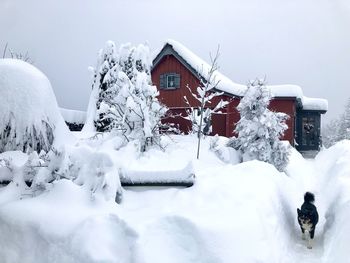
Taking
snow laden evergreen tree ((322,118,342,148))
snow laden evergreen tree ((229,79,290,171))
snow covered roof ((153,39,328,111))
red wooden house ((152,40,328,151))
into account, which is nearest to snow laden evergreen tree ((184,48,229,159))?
snow covered roof ((153,39,328,111))

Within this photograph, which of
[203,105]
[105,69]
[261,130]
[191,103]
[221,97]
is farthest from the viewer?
[191,103]

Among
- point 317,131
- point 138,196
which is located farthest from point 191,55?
point 138,196

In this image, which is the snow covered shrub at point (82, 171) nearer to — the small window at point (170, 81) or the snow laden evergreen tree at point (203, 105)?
the snow laden evergreen tree at point (203, 105)

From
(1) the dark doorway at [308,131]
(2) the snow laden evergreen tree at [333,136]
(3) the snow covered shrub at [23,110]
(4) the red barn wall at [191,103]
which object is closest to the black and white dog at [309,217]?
(3) the snow covered shrub at [23,110]

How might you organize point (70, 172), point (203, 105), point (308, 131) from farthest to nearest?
point (308, 131) < point (203, 105) < point (70, 172)

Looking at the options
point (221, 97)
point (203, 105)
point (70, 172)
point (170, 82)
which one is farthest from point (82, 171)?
point (170, 82)

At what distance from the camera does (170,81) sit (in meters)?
25.9

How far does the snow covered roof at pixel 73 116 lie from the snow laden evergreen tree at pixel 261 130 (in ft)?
37.6

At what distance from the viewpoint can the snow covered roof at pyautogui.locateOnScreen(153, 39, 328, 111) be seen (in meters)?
23.0

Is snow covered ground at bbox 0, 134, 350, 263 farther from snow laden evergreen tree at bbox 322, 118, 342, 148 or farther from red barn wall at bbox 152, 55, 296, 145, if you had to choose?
snow laden evergreen tree at bbox 322, 118, 342, 148

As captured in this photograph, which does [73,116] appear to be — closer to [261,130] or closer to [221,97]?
[221,97]

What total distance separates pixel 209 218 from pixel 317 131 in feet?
74.9

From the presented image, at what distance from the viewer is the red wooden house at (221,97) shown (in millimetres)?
23203

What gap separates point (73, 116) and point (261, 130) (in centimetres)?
1287
